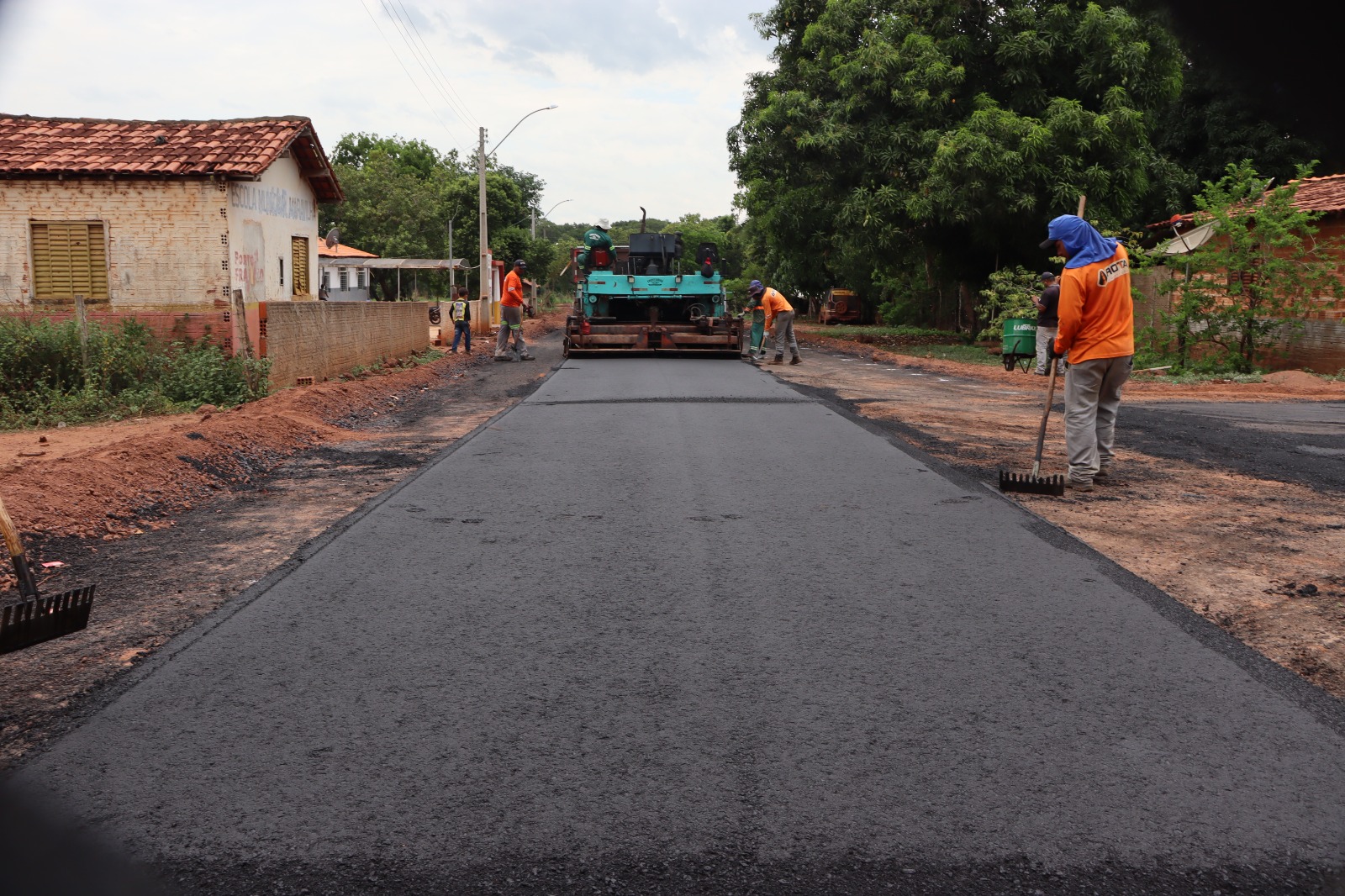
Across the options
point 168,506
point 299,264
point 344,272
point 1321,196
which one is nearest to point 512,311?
point 299,264

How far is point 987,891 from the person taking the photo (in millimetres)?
2732

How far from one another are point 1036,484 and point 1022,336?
12.5 metres

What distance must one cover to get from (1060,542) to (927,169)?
20.8 m

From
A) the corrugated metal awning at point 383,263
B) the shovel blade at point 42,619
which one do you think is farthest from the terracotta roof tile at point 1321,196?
the corrugated metal awning at point 383,263

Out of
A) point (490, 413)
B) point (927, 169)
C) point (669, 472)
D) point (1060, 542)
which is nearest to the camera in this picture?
point (1060, 542)

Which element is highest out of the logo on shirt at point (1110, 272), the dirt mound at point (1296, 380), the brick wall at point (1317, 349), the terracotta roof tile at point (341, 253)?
the terracotta roof tile at point (341, 253)

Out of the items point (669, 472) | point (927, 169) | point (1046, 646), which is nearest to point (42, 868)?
point (1046, 646)

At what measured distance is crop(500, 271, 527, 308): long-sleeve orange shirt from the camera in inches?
843

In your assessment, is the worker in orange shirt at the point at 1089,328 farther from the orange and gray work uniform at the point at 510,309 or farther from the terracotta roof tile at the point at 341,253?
the terracotta roof tile at the point at 341,253

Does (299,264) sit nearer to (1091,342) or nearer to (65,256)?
(65,256)

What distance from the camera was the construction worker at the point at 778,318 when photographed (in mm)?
21625

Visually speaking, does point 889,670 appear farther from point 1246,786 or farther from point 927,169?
point 927,169

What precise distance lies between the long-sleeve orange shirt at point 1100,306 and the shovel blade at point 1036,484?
40.0 inches

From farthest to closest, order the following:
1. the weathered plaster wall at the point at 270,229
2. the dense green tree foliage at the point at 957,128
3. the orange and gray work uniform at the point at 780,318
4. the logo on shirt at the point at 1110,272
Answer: the dense green tree foliage at the point at 957,128, the orange and gray work uniform at the point at 780,318, the weathered plaster wall at the point at 270,229, the logo on shirt at the point at 1110,272
